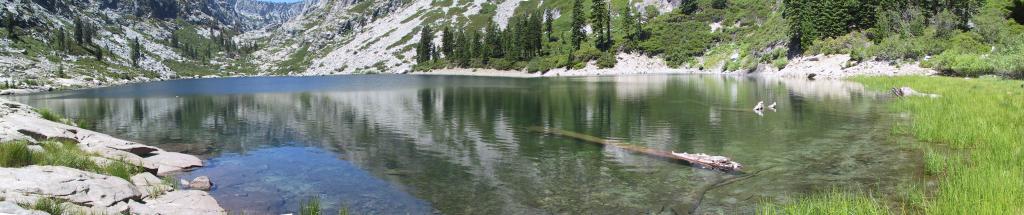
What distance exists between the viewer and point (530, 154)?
2619 centimetres

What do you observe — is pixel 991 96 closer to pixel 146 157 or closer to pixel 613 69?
pixel 146 157

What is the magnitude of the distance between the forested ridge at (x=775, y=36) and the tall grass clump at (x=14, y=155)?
7036 centimetres

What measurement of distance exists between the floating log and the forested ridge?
47.6 meters

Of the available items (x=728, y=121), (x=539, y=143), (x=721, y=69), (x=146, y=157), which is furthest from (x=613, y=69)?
(x=146, y=157)

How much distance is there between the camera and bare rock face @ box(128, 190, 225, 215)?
14.4 meters

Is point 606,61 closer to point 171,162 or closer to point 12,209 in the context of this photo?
point 171,162

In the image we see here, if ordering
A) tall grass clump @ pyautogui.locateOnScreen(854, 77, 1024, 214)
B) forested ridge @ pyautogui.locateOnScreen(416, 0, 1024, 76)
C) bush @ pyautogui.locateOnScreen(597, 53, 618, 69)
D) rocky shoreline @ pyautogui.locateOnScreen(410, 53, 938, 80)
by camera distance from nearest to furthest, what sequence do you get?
tall grass clump @ pyautogui.locateOnScreen(854, 77, 1024, 214)
rocky shoreline @ pyautogui.locateOnScreen(410, 53, 938, 80)
forested ridge @ pyautogui.locateOnScreen(416, 0, 1024, 76)
bush @ pyautogui.locateOnScreen(597, 53, 618, 69)

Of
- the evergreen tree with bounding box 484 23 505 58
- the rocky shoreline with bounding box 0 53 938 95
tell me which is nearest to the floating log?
the rocky shoreline with bounding box 0 53 938 95

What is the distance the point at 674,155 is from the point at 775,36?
107643mm

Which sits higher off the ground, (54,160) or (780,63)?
(780,63)

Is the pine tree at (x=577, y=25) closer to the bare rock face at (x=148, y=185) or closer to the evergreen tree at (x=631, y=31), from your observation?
the evergreen tree at (x=631, y=31)

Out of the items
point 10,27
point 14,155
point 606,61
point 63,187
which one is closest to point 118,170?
point 14,155

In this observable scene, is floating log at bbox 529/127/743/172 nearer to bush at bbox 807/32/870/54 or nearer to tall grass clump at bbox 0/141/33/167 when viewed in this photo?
tall grass clump at bbox 0/141/33/167

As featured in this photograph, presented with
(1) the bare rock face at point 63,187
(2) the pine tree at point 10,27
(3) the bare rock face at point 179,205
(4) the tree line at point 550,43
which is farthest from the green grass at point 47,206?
(2) the pine tree at point 10,27
